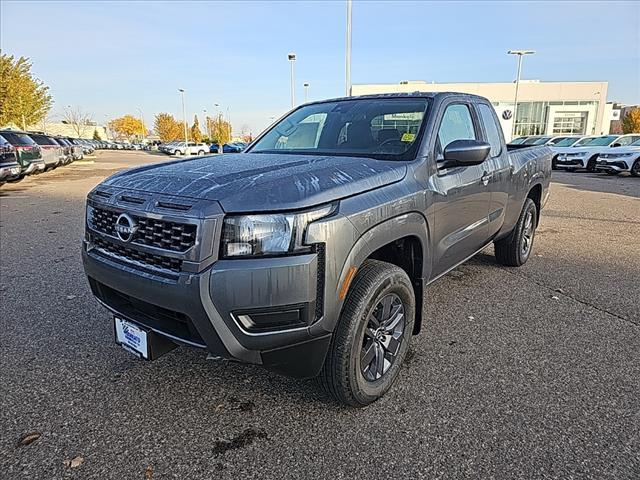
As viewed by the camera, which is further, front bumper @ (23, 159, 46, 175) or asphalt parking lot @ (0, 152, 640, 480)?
front bumper @ (23, 159, 46, 175)

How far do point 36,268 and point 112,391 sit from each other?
10.8 ft

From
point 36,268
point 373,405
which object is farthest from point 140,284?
point 36,268

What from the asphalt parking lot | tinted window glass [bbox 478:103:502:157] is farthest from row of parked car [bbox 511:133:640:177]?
the asphalt parking lot

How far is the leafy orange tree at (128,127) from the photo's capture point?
111 metres

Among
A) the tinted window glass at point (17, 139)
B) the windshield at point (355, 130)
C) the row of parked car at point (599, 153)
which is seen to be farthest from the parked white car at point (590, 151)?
the tinted window glass at point (17, 139)

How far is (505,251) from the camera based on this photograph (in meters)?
5.16

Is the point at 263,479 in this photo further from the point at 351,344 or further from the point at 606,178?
the point at 606,178

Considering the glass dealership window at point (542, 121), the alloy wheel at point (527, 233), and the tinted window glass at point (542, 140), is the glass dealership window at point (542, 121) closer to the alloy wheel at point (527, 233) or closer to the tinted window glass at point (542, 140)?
the tinted window glass at point (542, 140)

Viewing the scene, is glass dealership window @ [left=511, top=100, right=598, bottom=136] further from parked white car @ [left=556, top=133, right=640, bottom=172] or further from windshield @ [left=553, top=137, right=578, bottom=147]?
parked white car @ [left=556, top=133, right=640, bottom=172]

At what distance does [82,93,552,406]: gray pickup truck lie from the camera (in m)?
2.01

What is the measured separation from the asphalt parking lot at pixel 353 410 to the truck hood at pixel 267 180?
4.07ft

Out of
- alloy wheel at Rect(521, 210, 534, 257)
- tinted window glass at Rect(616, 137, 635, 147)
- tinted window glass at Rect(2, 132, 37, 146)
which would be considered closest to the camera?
alloy wheel at Rect(521, 210, 534, 257)

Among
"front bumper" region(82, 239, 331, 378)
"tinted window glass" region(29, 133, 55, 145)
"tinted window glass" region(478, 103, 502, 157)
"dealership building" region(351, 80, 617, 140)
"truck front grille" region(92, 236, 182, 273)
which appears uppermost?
"dealership building" region(351, 80, 617, 140)

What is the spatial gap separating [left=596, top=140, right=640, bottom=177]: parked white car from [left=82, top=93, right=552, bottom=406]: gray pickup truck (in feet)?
57.1
